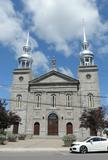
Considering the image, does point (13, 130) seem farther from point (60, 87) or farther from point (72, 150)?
point (72, 150)

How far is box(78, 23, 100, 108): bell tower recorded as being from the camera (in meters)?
47.3

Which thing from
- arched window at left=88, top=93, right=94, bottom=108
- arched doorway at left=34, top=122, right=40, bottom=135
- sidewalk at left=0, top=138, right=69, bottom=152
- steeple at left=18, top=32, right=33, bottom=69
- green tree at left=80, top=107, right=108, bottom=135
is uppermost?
steeple at left=18, top=32, right=33, bottom=69

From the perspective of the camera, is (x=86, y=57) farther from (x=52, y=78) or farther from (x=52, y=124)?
(x=52, y=124)

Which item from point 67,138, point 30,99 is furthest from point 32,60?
point 67,138

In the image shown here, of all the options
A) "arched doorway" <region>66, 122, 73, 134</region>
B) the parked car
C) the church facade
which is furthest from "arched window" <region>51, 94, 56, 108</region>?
the parked car

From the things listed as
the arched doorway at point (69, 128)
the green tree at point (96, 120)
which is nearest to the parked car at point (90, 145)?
the green tree at point (96, 120)

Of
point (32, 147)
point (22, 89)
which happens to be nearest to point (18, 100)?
point (22, 89)

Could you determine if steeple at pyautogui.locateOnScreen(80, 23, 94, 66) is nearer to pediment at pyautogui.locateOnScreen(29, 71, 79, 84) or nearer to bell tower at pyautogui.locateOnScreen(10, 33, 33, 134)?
pediment at pyautogui.locateOnScreen(29, 71, 79, 84)

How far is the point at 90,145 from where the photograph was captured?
20.0 meters

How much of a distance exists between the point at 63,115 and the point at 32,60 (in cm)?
1579

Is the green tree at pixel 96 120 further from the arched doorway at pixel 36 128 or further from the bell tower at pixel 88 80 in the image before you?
the arched doorway at pixel 36 128

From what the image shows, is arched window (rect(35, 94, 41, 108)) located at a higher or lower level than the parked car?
higher

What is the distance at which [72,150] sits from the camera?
64.4 ft

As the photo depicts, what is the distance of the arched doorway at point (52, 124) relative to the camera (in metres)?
46.9
